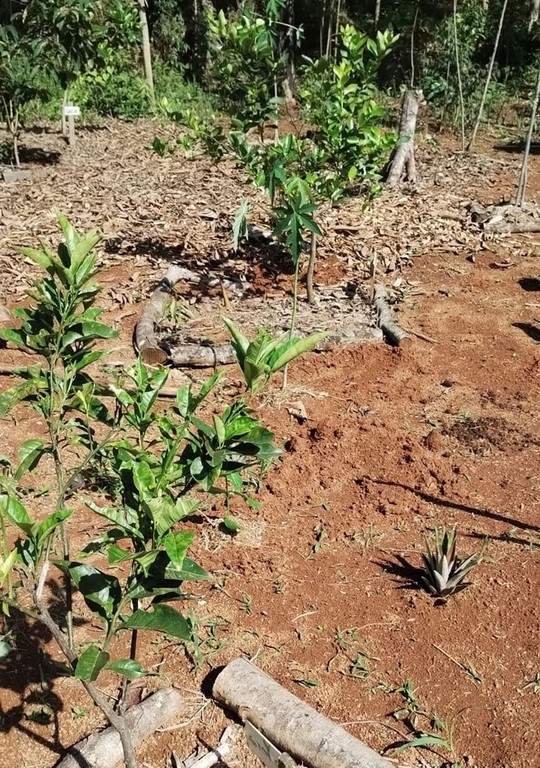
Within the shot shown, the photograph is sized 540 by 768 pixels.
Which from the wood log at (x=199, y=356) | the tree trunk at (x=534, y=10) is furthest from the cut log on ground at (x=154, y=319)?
the tree trunk at (x=534, y=10)

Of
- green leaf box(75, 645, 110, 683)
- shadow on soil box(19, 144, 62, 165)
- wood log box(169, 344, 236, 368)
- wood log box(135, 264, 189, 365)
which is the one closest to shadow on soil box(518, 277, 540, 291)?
wood log box(169, 344, 236, 368)

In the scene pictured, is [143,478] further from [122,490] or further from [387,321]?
[387,321]

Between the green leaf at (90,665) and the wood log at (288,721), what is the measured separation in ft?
3.55

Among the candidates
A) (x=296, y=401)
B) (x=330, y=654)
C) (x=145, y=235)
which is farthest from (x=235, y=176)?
(x=330, y=654)

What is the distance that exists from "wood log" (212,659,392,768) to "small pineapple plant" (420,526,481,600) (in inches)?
34.2

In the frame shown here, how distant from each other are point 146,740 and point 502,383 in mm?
3437

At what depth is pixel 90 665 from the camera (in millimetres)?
1717

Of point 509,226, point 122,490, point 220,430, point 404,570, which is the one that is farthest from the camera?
point 509,226

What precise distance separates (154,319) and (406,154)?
476cm

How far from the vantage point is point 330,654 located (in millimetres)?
3037

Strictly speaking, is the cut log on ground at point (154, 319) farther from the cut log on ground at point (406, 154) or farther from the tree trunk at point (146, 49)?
the tree trunk at point (146, 49)

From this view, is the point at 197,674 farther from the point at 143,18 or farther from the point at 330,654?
the point at 143,18

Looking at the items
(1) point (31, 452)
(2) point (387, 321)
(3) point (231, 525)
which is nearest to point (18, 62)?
(2) point (387, 321)

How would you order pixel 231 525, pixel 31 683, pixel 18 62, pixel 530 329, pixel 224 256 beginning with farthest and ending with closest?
pixel 18 62 < pixel 224 256 < pixel 530 329 < pixel 231 525 < pixel 31 683
